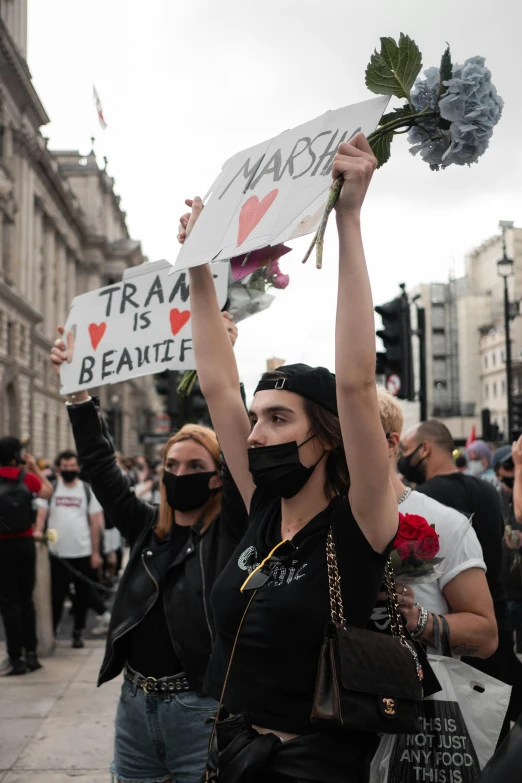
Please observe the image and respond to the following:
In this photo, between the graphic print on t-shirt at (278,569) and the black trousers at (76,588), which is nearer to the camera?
the graphic print on t-shirt at (278,569)

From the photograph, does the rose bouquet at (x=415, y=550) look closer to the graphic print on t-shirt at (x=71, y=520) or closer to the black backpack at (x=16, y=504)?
the black backpack at (x=16, y=504)

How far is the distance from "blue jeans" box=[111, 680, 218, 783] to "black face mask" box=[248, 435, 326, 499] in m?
1.10

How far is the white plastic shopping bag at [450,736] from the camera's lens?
2264 mm

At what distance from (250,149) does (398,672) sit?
1523mm

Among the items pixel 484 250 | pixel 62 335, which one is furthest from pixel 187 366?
pixel 484 250

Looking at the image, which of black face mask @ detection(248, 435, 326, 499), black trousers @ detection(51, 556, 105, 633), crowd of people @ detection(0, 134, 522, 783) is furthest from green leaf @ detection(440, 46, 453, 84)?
black trousers @ detection(51, 556, 105, 633)

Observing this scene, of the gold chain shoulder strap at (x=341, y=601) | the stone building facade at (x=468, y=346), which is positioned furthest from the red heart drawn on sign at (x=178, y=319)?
the stone building facade at (x=468, y=346)

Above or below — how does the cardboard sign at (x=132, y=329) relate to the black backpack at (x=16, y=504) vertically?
above

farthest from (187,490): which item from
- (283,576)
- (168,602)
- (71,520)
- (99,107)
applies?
(99,107)

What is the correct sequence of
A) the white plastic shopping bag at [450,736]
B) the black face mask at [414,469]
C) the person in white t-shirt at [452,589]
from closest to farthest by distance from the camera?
the white plastic shopping bag at [450,736]
the person in white t-shirt at [452,589]
the black face mask at [414,469]

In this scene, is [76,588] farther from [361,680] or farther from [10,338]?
[10,338]

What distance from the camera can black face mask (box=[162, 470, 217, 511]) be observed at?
3.26 metres

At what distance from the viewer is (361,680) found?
6.10 feet

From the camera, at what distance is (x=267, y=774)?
190cm
